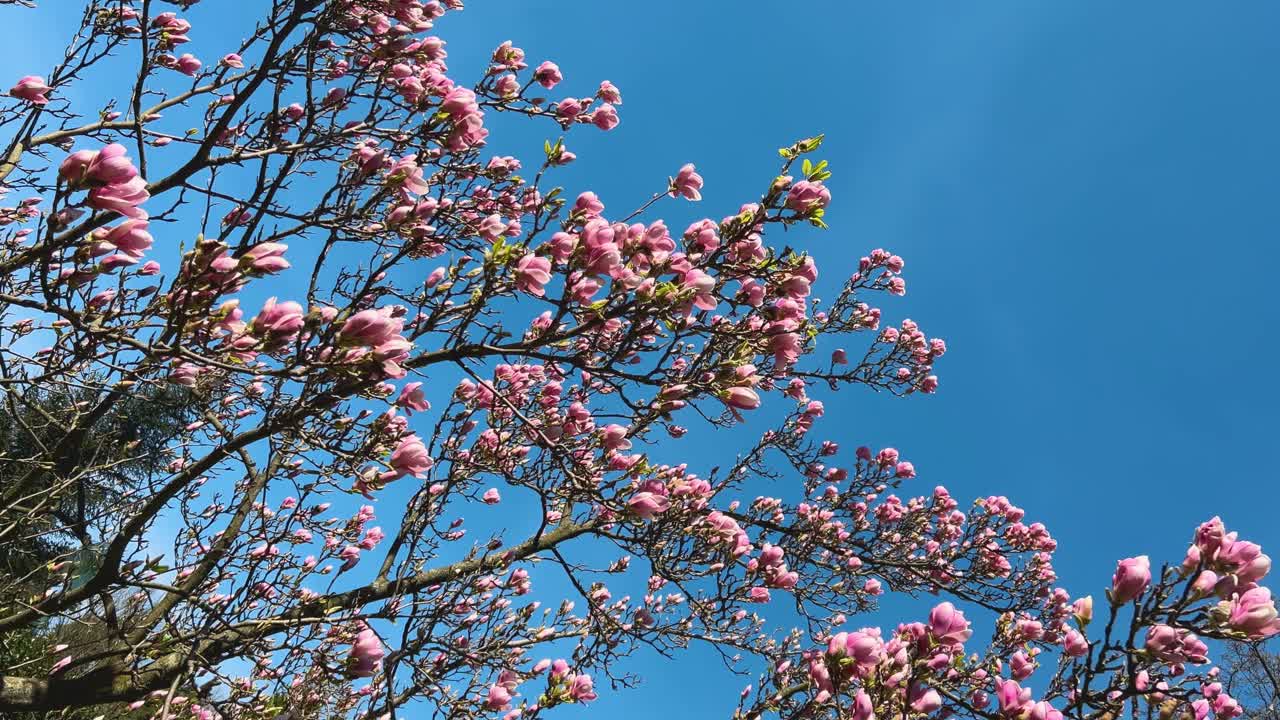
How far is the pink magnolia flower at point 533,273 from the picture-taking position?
7.84 feet

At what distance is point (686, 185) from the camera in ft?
10.4

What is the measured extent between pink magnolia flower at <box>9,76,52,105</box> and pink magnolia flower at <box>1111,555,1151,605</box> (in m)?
5.25

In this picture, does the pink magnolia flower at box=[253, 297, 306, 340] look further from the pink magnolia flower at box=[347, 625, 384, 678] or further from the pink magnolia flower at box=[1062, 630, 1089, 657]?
the pink magnolia flower at box=[1062, 630, 1089, 657]

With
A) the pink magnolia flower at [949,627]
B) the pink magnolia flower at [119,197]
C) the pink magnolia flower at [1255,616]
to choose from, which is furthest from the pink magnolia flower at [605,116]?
the pink magnolia flower at [1255,616]

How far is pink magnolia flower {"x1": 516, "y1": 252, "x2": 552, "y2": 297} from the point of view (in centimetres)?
239

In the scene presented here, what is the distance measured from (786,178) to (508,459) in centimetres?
287

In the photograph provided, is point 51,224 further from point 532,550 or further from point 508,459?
point 532,550

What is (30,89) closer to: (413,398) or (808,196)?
(413,398)

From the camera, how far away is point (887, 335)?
714 centimetres

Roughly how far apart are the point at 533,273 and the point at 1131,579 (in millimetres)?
2131

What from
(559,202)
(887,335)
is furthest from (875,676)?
(887,335)

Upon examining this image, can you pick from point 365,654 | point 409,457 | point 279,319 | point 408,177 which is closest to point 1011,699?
point 409,457

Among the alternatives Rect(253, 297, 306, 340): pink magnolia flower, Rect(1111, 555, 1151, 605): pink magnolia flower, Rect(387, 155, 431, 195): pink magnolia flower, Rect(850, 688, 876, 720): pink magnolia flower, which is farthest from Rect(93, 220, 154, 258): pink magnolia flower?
Rect(1111, 555, 1151, 605): pink magnolia flower

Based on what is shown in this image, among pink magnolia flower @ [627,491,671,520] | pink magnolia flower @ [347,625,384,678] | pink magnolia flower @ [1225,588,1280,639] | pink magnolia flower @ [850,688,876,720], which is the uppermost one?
pink magnolia flower @ [627,491,671,520]
